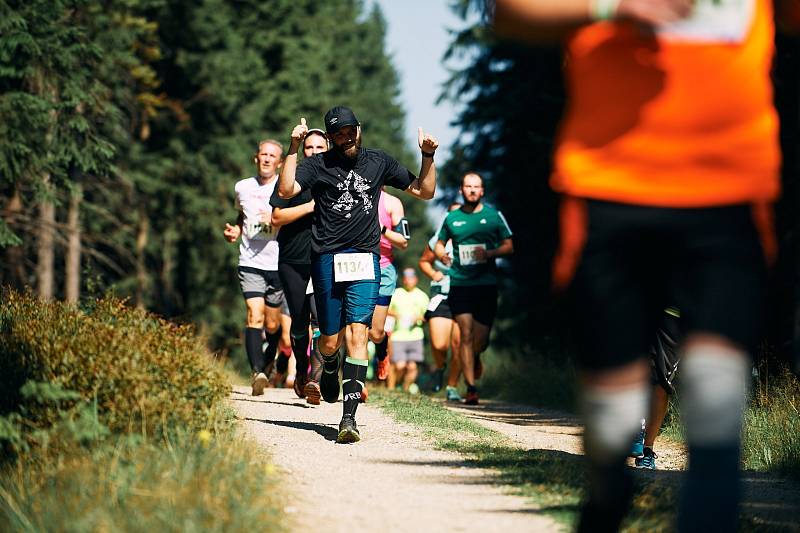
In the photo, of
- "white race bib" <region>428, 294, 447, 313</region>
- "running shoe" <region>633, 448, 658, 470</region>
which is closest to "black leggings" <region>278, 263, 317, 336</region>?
"running shoe" <region>633, 448, 658, 470</region>

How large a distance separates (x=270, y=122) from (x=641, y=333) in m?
38.4

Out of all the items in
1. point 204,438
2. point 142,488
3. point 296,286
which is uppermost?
point 296,286

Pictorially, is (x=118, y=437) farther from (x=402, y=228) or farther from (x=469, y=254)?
(x=469, y=254)

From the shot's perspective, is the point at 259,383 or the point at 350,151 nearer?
the point at 350,151

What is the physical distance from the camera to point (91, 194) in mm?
36000

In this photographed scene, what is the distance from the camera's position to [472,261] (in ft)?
47.0

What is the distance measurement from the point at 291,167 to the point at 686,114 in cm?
547

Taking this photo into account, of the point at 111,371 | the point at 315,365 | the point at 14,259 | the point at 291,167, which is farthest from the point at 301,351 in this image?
the point at 14,259

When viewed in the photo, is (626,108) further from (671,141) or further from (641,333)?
(641,333)

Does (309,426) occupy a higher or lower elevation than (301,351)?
lower

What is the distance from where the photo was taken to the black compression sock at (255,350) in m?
13.1

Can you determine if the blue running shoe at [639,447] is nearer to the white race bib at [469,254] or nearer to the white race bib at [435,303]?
the white race bib at [469,254]

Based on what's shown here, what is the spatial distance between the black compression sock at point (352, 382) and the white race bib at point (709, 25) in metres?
5.54

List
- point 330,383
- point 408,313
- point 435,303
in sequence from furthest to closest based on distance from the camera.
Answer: point 408,313 < point 435,303 < point 330,383
